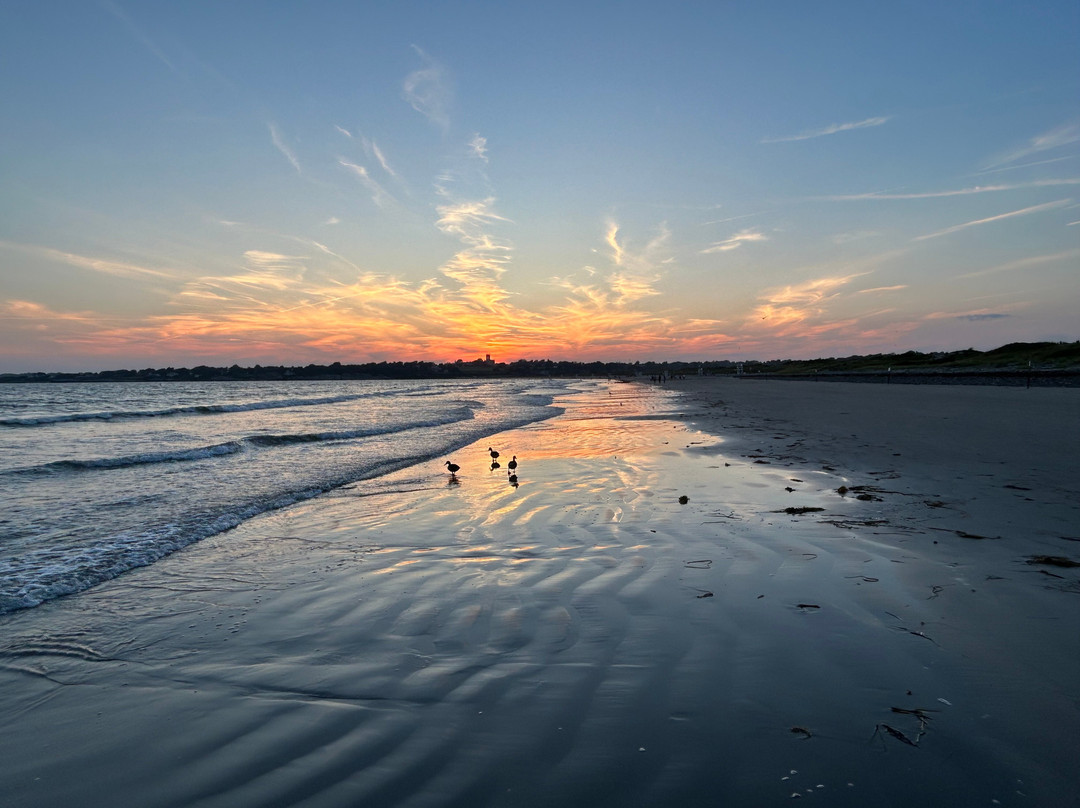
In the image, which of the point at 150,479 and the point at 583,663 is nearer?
the point at 583,663

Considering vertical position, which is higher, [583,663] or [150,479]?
[583,663]

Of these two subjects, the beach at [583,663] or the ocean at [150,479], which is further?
the ocean at [150,479]

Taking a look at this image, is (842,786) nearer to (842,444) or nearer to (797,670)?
(797,670)

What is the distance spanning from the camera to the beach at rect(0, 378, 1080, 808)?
252 centimetres

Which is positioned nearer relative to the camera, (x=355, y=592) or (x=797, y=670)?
(x=797, y=670)

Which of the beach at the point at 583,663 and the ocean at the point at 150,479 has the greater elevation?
the beach at the point at 583,663

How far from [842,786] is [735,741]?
48 cm

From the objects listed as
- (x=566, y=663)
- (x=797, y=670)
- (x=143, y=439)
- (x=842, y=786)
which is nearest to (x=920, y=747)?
(x=842, y=786)

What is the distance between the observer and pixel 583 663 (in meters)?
3.59

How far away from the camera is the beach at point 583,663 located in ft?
8.28

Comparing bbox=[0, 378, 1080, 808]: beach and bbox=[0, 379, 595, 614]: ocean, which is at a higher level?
bbox=[0, 378, 1080, 808]: beach

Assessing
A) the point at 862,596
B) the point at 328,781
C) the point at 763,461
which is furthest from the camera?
the point at 763,461

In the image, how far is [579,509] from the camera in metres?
8.02

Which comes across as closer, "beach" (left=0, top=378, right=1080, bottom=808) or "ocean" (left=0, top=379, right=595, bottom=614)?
"beach" (left=0, top=378, right=1080, bottom=808)
